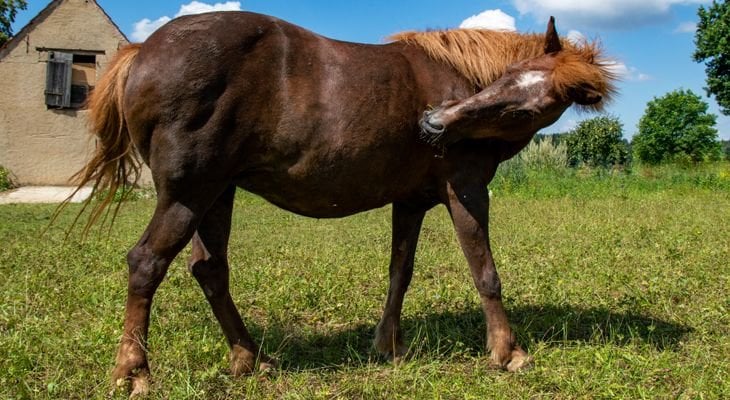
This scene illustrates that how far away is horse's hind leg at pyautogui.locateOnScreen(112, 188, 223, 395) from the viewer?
295 centimetres

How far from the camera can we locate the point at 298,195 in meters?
3.23

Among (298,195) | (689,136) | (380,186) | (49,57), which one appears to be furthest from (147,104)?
(689,136)

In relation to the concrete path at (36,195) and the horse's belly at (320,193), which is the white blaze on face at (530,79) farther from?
the concrete path at (36,195)

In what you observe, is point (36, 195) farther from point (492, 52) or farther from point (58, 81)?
point (492, 52)

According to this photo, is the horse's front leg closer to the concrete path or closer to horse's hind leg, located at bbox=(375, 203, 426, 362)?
horse's hind leg, located at bbox=(375, 203, 426, 362)

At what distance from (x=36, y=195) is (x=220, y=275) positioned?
618 inches

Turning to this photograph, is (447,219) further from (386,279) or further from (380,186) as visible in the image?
(380,186)

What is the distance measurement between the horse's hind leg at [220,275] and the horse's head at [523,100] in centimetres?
132

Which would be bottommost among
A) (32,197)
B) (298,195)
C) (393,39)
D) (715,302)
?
(32,197)

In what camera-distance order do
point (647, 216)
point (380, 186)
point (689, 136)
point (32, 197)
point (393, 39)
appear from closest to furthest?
point (380, 186)
point (393, 39)
point (647, 216)
point (32, 197)
point (689, 136)

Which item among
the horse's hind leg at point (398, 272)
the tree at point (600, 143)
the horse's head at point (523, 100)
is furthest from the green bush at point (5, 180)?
the tree at point (600, 143)

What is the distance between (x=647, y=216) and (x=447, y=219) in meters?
3.47

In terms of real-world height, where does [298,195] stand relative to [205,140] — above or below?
below

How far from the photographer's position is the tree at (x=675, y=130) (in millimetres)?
38312
